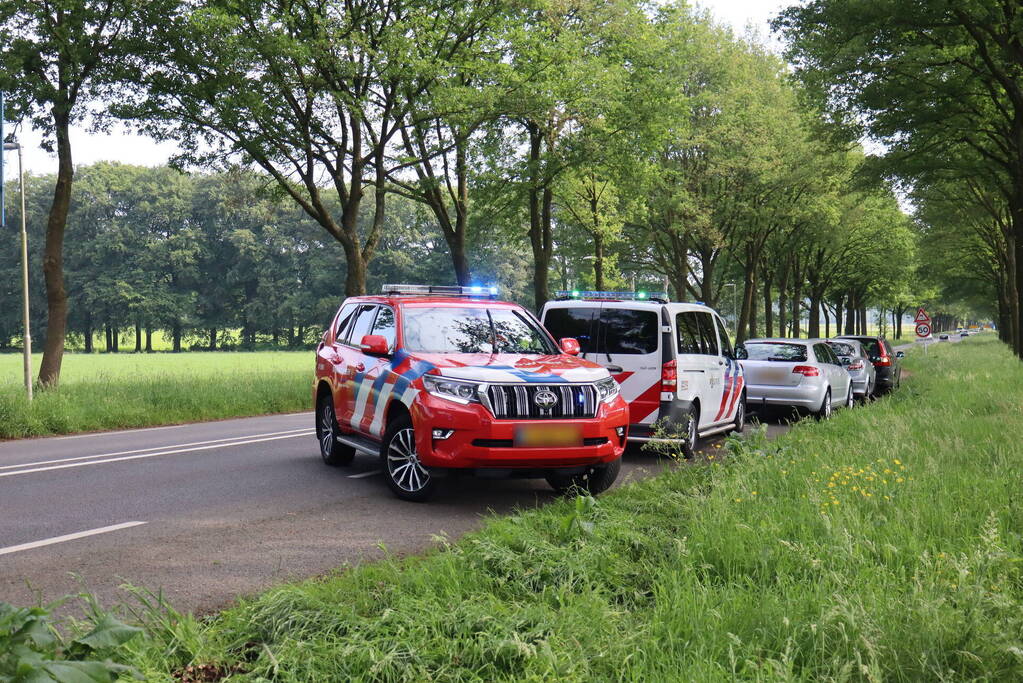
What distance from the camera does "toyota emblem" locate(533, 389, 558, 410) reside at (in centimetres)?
693

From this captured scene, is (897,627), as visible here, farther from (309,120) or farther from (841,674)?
(309,120)

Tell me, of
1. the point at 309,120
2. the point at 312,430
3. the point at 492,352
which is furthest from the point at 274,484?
the point at 309,120

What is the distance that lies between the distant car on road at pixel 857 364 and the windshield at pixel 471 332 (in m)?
12.2

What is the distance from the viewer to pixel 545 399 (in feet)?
22.8

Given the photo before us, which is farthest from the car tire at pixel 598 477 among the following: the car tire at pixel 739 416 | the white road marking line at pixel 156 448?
the white road marking line at pixel 156 448

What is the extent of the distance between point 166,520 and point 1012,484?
627cm

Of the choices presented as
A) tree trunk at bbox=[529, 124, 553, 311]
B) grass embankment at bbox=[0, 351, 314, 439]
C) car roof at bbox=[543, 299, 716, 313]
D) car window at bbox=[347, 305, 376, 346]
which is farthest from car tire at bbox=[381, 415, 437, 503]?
tree trunk at bbox=[529, 124, 553, 311]

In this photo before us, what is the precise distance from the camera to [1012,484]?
5793 millimetres

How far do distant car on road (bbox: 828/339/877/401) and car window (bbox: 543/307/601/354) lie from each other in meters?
10.4

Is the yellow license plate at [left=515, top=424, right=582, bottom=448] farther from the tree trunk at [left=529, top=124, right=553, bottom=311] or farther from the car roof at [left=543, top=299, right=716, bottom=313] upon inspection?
the tree trunk at [left=529, top=124, right=553, bottom=311]

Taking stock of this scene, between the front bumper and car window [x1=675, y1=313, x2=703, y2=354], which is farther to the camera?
car window [x1=675, y1=313, x2=703, y2=354]

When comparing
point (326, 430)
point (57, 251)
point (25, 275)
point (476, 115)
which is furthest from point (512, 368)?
point (476, 115)

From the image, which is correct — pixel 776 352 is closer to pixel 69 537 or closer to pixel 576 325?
pixel 576 325

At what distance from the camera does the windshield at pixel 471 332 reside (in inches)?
313
